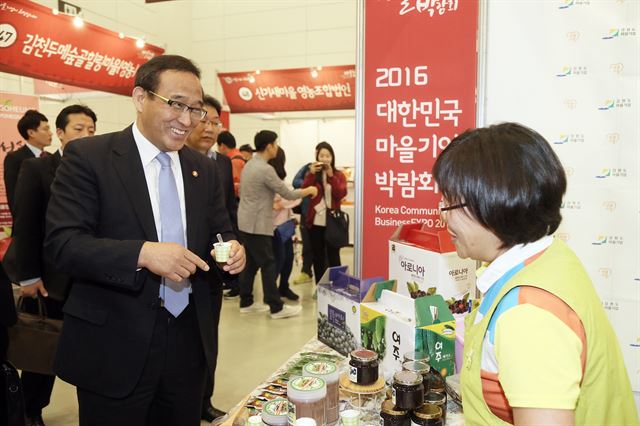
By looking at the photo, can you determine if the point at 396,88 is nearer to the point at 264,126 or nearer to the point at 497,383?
the point at 497,383

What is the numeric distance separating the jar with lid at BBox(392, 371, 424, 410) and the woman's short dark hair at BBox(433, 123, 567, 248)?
457 mm

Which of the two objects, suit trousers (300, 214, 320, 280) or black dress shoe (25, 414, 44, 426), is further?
suit trousers (300, 214, 320, 280)

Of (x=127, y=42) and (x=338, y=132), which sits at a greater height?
(x=127, y=42)

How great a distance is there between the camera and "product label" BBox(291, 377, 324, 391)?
1.13 m

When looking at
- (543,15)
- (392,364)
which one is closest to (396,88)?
(543,15)

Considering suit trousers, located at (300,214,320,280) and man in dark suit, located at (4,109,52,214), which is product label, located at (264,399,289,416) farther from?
suit trousers, located at (300,214,320,280)

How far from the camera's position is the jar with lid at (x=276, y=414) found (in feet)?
3.73

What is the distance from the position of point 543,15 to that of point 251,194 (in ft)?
10.0

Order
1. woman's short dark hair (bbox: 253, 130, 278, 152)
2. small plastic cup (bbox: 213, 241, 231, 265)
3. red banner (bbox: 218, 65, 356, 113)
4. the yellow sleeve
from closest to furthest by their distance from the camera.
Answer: the yellow sleeve
small plastic cup (bbox: 213, 241, 231, 265)
woman's short dark hair (bbox: 253, 130, 278, 152)
red banner (bbox: 218, 65, 356, 113)

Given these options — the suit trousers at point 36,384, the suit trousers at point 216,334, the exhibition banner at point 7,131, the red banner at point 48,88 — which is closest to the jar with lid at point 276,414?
the suit trousers at point 216,334

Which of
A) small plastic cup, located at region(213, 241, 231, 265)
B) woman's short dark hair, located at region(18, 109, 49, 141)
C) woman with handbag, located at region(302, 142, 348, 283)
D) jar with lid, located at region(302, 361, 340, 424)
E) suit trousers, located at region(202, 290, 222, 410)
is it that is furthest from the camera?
woman with handbag, located at region(302, 142, 348, 283)

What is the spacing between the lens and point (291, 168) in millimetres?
9477

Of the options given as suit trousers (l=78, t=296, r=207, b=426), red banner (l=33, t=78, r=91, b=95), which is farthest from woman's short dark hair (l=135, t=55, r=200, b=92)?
red banner (l=33, t=78, r=91, b=95)

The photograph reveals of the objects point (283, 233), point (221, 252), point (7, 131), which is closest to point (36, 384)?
point (221, 252)
